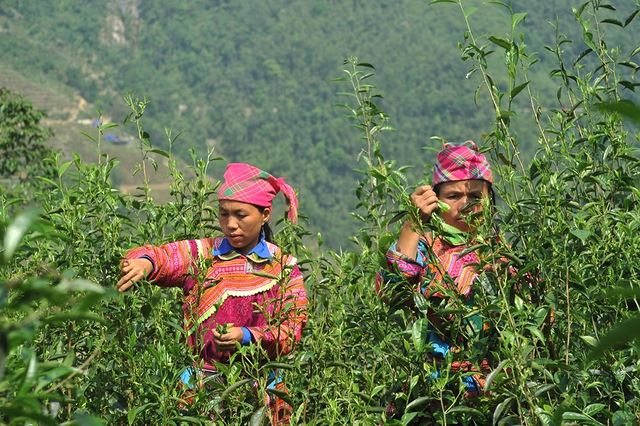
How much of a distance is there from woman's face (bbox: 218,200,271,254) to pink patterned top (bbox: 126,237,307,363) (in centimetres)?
4

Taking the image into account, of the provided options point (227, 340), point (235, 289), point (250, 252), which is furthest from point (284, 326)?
point (250, 252)

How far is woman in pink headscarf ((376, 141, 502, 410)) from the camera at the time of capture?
218cm

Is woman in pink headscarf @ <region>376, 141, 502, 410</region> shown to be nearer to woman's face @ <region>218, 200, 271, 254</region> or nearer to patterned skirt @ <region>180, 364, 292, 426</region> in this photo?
patterned skirt @ <region>180, 364, 292, 426</region>

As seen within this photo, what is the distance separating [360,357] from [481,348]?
2.66 ft

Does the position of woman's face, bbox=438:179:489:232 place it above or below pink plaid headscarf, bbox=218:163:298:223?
above

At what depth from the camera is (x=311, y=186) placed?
7194cm

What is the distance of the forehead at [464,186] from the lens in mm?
2770

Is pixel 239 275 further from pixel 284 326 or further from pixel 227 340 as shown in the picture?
pixel 227 340

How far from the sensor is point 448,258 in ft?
8.63

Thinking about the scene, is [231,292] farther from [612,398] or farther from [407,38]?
[407,38]

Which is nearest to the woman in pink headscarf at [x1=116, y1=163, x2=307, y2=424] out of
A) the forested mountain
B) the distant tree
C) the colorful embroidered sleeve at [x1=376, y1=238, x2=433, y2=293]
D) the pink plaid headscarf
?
the pink plaid headscarf

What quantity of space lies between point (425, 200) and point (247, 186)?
1.04 metres

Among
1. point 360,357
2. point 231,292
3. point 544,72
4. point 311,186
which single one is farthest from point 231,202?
point 544,72

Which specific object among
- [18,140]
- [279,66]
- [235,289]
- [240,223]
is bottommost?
[279,66]
